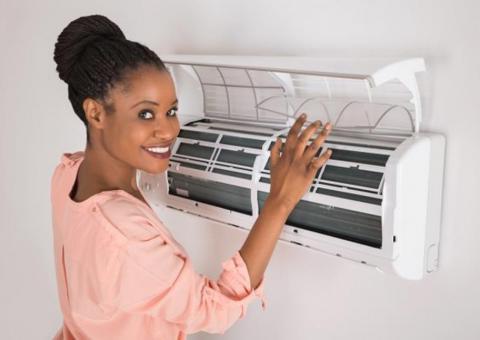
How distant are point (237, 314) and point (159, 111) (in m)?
0.36

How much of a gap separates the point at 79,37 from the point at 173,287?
44 centimetres

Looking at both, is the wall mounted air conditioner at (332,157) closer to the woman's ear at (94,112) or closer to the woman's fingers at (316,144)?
the woman's fingers at (316,144)

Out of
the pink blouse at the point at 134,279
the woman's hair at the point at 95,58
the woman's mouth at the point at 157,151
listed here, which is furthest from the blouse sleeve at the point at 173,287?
the woman's hair at the point at 95,58

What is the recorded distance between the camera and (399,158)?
96 cm

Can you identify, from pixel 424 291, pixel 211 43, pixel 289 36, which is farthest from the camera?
pixel 211 43

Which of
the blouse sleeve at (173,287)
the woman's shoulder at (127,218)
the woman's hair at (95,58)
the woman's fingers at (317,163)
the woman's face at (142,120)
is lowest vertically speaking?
the blouse sleeve at (173,287)

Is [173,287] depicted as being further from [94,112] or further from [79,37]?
[79,37]

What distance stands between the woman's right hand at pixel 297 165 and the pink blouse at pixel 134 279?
132 mm

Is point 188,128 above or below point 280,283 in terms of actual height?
above

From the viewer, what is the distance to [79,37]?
40.2 inches

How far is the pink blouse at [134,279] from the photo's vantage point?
0.96 meters

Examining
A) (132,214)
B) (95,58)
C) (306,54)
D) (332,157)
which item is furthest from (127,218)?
(306,54)

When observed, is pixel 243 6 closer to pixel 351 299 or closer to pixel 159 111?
pixel 159 111

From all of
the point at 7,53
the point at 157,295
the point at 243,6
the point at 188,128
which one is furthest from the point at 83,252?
the point at 7,53
